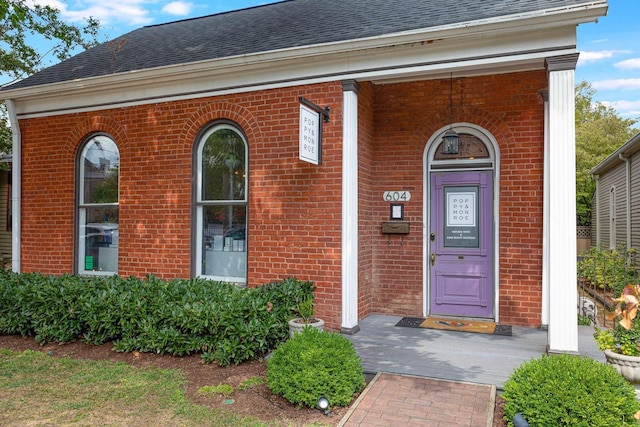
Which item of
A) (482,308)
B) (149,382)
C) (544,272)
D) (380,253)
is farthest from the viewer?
(380,253)

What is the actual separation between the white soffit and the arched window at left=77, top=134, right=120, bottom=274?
738 mm

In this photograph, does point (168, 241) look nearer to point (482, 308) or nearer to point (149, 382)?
point (149, 382)

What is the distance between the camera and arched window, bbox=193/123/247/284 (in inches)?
275

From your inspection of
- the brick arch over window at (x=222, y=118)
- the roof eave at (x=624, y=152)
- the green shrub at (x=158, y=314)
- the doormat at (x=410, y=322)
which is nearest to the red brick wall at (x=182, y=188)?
the brick arch over window at (x=222, y=118)

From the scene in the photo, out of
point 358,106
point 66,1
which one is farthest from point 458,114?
point 66,1

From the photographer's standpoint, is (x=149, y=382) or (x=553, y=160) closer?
(x=149, y=382)

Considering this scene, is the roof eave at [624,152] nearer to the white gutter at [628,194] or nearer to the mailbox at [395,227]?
the white gutter at [628,194]

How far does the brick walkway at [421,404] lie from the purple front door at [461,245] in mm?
2586

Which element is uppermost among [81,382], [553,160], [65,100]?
[65,100]

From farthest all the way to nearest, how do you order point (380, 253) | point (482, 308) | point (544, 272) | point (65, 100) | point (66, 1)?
point (66, 1) < point (65, 100) < point (380, 253) < point (482, 308) < point (544, 272)

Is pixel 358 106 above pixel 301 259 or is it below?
above

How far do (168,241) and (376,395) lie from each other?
4.41 metres

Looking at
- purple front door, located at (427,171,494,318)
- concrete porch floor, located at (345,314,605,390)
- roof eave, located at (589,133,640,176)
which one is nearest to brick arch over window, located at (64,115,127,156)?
concrete porch floor, located at (345,314,605,390)

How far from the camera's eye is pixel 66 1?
38.9 ft
